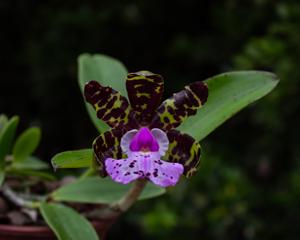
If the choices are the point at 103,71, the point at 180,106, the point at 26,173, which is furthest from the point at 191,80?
the point at 180,106

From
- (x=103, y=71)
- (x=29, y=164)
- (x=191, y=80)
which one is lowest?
(x=191, y=80)

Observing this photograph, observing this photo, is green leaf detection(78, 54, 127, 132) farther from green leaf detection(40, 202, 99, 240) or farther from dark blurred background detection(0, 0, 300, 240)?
dark blurred background detection(0, 0, 300, 240)

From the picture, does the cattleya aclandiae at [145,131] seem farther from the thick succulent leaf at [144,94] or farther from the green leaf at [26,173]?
the green leaf at [26,173]

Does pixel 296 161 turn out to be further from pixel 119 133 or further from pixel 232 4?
pixel 119 133

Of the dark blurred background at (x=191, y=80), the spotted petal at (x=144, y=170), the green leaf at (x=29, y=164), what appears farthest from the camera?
the dark blurred background at (x=191, y=80)

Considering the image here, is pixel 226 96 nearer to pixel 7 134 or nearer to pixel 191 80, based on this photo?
pixel 7 134

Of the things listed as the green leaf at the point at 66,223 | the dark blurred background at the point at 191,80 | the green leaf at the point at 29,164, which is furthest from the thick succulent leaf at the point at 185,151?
the dark blurred background at the point at 191,80
